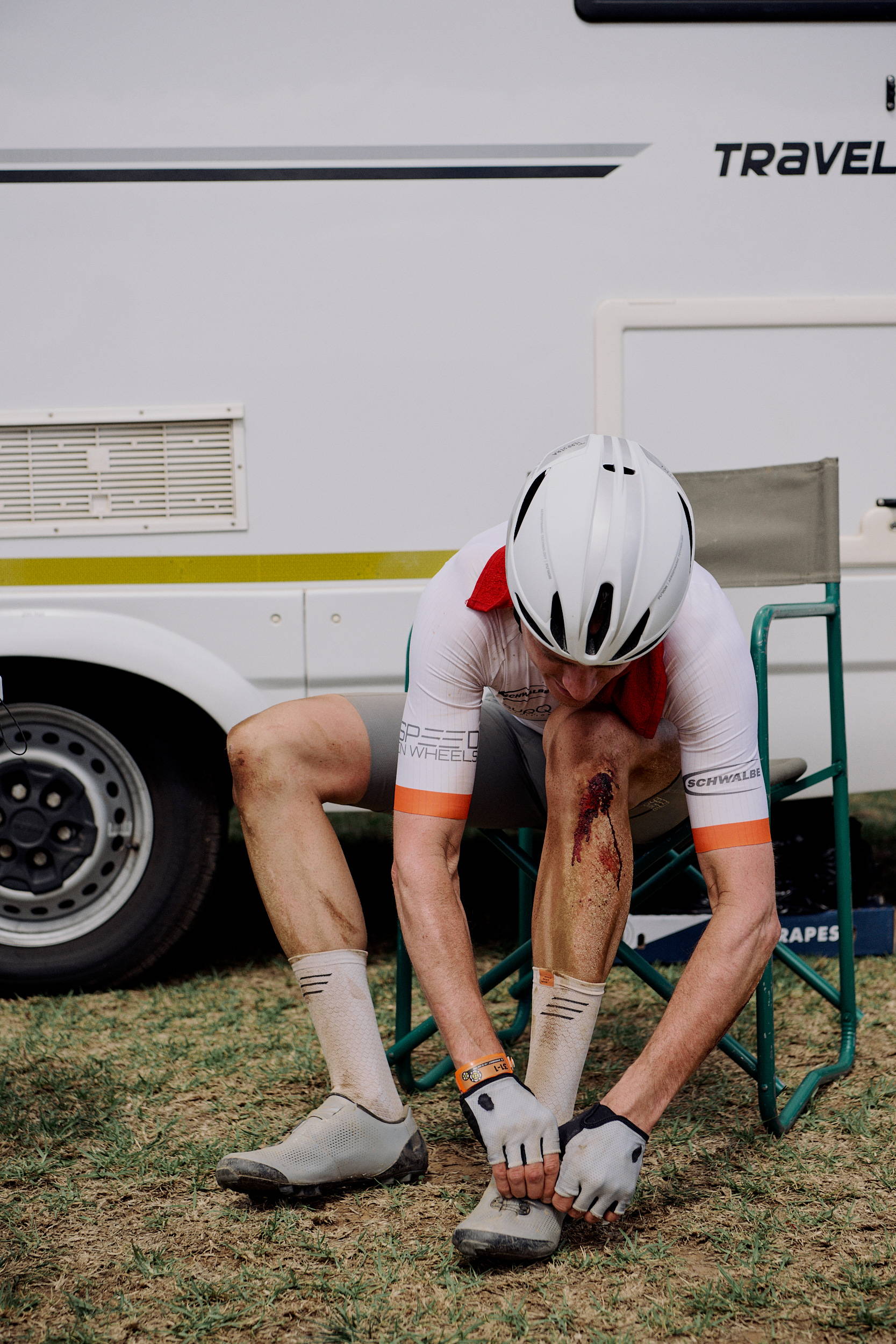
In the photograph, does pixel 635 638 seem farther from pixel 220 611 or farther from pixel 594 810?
pixel 220 611

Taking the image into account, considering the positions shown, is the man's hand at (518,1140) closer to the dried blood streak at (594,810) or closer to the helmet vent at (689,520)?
the dried blood streak at (594,810)

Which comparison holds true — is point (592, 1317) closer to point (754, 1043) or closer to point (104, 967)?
point (754, 1043)

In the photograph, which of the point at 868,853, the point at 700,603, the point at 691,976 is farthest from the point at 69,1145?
the point at 868,853

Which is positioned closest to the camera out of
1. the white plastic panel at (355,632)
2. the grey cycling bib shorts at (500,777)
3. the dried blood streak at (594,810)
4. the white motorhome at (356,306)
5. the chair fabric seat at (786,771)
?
the dried blood streak at (594,810)

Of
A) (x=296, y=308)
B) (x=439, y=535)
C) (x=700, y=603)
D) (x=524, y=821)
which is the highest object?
(x=296, y=308)

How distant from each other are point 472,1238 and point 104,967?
1.72 meters

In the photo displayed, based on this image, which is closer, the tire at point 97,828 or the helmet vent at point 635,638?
the helmet vent at point 635,638

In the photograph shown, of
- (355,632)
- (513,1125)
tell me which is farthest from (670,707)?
(355,632)

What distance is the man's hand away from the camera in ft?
5.98

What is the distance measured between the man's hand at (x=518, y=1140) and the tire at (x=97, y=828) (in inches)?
63.8

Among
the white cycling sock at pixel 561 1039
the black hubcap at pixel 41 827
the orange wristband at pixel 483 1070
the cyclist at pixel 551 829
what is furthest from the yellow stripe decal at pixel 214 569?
the orange wristband at pixel 483 1070

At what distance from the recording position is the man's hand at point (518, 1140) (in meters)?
1.82

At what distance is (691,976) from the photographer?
195 cm

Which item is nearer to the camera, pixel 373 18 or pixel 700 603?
pixel 700 603
